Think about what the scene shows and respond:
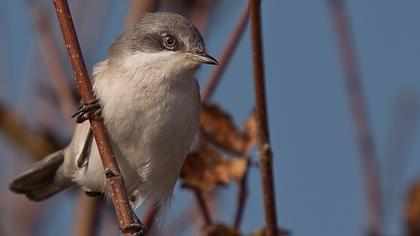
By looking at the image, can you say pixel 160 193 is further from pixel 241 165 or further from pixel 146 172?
pixel 241 165

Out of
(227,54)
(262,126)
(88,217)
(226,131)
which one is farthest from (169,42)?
(262,126)

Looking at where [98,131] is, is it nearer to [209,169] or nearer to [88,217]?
[209,169]

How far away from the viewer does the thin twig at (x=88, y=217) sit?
370 cm

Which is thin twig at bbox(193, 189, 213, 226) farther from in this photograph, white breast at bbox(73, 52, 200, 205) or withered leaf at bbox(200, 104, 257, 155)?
white breast at bbox(73, 52, 200, 205)

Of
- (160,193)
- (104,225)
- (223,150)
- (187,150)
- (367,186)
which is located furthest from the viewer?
(104,225)

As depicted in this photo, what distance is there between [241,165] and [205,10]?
1205mm

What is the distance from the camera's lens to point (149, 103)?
3.80 metres

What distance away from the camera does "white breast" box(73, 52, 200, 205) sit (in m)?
3.78

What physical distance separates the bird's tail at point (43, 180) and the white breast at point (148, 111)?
2.78 feet

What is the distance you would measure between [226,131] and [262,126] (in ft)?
2.78

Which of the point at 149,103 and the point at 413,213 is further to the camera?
the point at 149,103

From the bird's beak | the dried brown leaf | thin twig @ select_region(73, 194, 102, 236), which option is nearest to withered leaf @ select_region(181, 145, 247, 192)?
the bird's beak

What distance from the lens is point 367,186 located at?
331 centimetres

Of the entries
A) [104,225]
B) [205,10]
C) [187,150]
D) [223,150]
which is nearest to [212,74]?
[223,150]
